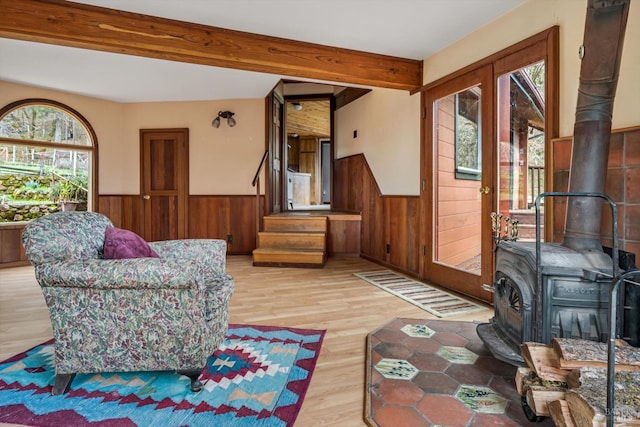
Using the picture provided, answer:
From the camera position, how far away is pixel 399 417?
142cm

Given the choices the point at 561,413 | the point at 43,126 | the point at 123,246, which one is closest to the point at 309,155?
the point at 43,126

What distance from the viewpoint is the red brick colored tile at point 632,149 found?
177 cm

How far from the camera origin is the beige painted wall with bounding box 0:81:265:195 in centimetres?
534

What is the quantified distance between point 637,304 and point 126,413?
2370mm

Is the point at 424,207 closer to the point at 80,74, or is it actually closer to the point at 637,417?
the point at 637,417

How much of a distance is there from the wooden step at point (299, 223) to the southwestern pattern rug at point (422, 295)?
1.09m

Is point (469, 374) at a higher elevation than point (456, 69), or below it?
below

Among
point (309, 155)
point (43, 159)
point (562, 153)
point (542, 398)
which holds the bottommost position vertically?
point (542, 398)

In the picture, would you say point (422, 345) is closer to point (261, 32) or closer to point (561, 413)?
point (561, 413)

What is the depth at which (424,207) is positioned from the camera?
3.65 meters

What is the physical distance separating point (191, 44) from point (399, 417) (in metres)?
3.14

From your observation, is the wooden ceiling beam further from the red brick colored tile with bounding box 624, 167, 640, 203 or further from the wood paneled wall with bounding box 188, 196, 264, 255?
the wood paneled wall with bounding box 188, 196, 264, 255

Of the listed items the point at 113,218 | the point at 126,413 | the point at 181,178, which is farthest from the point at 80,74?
the point at 126,413

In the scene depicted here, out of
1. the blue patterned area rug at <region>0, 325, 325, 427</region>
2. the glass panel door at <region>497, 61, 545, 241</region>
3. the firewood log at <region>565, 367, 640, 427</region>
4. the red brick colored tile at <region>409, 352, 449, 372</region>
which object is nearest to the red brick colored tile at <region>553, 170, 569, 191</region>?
the glass panel door at <region>497, 61, 545, 241</region>
